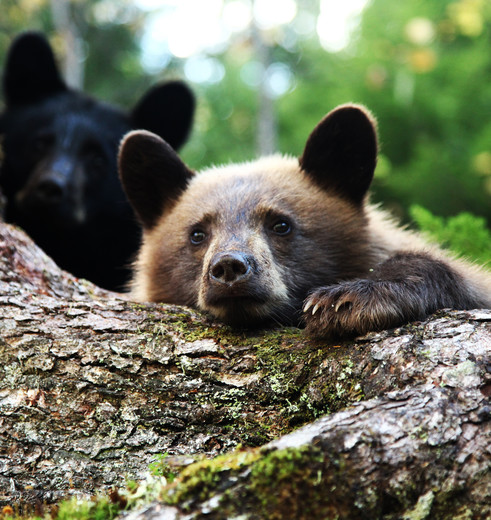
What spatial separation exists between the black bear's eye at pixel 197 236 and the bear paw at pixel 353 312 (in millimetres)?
1466

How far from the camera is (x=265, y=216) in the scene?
14.8 ft

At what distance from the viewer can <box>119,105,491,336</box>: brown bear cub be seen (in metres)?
3.43

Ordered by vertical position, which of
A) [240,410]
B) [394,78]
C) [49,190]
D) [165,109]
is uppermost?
[394,78]

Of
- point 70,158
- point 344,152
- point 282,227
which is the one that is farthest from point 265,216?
point 70,158

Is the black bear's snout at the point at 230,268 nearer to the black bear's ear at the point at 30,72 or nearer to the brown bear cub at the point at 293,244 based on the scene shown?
the brown bear cub at the point at 293,244

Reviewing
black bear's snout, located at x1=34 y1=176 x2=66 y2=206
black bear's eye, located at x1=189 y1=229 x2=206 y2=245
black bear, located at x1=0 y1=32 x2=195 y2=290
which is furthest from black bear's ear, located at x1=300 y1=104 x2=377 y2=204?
black bear's snout, located at x1=34 y1=176 x2=66 y2=206

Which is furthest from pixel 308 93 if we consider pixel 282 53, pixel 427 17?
pixel 427 17

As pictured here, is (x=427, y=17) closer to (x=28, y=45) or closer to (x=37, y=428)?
(x=28, y=45)

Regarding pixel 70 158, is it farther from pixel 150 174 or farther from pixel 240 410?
pixel 240 410

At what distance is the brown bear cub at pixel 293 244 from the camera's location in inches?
135

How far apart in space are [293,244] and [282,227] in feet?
0.50

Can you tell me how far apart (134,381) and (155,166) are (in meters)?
2.43

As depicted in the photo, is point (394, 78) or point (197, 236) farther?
point (394, 78)

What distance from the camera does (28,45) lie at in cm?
713
